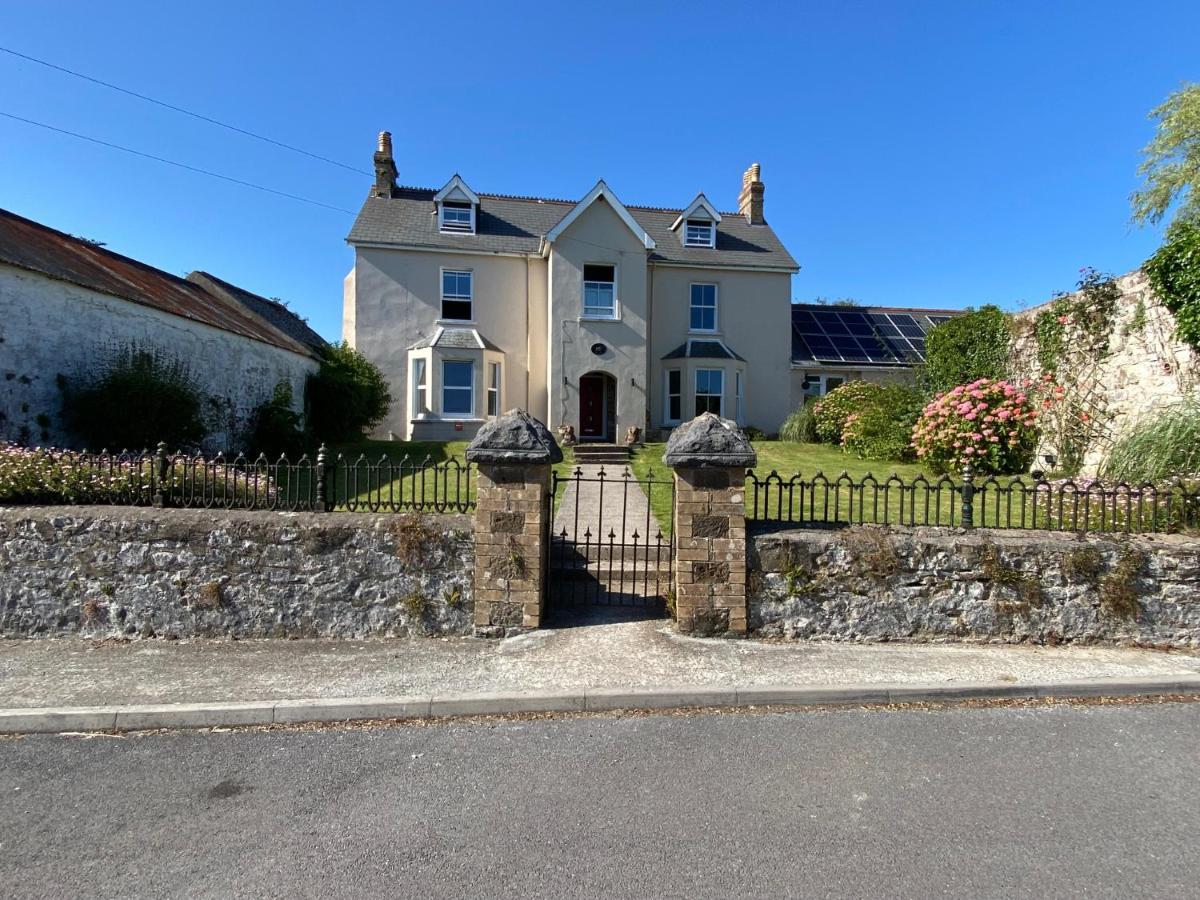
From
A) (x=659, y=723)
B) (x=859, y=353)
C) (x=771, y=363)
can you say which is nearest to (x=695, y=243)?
(x=771, y=363)

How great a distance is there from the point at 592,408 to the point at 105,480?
1542cm

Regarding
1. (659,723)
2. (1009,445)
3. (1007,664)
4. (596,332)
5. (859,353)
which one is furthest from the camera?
(859,353)

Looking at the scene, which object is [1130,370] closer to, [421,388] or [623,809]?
[623,809]

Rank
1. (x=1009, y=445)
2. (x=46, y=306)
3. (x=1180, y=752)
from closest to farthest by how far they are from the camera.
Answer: (x=1180, y=752) < (x=46, y=306) < (x=1009, y=445)

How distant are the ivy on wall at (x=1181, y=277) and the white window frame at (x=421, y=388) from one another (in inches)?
646

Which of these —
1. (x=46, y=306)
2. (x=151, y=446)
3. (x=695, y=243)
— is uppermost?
(x=695, y=243)

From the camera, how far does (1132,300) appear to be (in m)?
11.0

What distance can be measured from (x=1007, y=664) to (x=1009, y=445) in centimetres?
821

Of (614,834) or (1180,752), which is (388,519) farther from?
(1180,752)

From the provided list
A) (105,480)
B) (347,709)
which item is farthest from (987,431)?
(105,480)

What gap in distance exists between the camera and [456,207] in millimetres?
21219

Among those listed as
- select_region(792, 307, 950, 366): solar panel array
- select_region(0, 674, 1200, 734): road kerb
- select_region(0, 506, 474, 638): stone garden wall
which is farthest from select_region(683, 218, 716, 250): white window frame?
select_region(0, 674, 1200, 734): road kerb

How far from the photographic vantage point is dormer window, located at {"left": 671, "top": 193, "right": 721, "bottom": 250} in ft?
73.0

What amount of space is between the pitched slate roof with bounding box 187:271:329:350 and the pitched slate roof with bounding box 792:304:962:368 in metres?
16.4
